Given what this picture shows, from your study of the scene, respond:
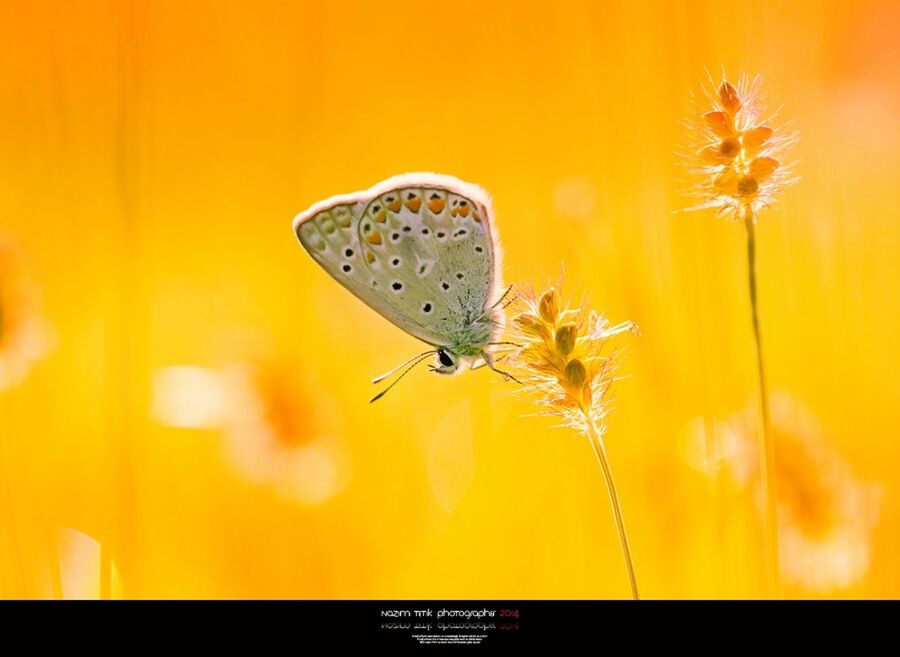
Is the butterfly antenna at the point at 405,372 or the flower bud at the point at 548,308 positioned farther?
the butterfly antenna at the point at 405,372

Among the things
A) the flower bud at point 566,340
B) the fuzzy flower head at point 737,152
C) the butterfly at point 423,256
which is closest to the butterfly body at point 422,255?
the butterfly at point 423,256

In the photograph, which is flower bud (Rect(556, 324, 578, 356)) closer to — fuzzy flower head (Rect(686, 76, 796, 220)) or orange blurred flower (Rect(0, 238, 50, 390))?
fuzzy flower head (Rect(686, 76, 796, 220))

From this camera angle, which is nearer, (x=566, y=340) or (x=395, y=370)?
(x=566, y=340)

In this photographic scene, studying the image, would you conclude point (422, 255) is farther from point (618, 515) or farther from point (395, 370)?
point (618, 515)

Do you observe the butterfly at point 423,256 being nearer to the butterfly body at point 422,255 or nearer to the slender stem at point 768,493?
the butterfly body at point 422,255

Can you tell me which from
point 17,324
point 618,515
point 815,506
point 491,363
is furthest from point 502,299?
point 17,324
